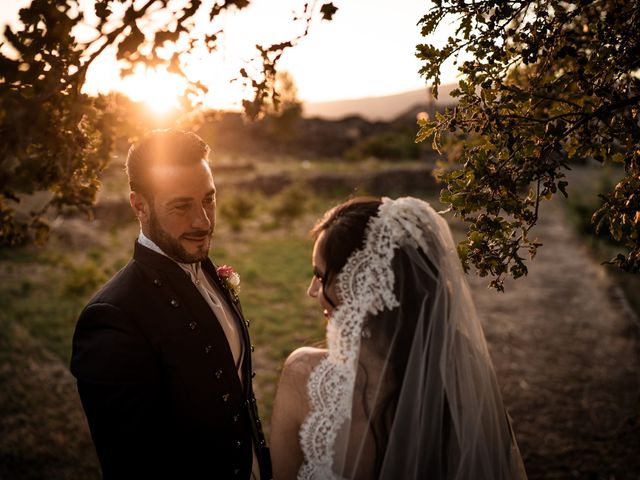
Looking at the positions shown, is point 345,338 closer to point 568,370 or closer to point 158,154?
point 158,154

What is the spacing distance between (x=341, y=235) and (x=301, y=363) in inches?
24.1

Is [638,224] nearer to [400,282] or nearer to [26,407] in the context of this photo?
[400,282]

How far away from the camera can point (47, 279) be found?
1075cm

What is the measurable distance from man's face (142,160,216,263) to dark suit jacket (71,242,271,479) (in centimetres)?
9

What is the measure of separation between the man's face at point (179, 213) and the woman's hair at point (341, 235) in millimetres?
697

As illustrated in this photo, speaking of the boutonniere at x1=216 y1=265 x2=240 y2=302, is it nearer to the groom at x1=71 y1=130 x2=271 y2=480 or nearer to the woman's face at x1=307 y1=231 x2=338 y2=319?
the groom at x1=71 y1=130 x2=271 y2=480

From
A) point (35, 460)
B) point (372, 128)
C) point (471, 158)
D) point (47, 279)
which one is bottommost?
point (35, 460)

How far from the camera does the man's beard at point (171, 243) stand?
254cm

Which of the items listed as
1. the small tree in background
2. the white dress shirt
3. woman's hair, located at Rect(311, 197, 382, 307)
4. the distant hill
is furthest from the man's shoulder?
the distant hill

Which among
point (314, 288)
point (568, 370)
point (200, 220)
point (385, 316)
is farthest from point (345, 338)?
point (568, 370)

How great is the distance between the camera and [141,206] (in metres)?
2.60

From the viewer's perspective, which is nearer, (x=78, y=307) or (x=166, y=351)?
(x=166, y=351)

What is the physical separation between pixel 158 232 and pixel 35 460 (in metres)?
4.03

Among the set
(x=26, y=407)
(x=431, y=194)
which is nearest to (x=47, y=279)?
(x=26, y=407)
